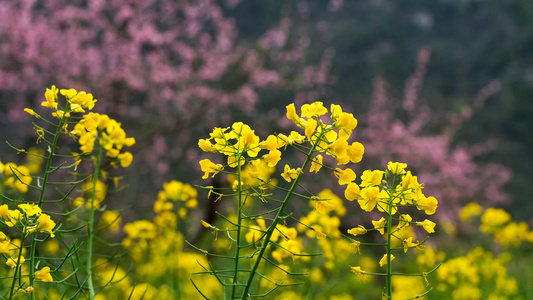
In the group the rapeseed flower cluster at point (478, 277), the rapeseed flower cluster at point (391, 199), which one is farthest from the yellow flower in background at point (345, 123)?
the rapeseed flower cluster at point (478, 277)

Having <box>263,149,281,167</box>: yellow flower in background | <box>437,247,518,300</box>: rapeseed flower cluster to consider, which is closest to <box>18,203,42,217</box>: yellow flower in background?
<box>263,149,281,167</box>: yellow flower in background

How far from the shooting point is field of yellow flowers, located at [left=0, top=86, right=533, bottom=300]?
4.07 ft

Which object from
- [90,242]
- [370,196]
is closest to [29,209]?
[90,242]

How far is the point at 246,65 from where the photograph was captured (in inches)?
343

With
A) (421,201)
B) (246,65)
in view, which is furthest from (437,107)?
(421,201)

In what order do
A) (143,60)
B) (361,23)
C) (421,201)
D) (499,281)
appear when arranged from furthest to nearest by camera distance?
1. (361,23)
2. (143,60)
3. (499,281)
4. (421,201)

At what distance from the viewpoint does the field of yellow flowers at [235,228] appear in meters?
1.24

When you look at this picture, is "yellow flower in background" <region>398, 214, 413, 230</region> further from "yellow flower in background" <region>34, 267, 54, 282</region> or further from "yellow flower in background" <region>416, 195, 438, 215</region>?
"yellow flower in background" <region>34, 267, 54, 282</region>

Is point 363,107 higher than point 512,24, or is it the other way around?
point 512,24

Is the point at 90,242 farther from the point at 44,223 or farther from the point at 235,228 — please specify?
the point at 235,228

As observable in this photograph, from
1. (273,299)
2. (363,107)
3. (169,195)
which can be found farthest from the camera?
(363,107)

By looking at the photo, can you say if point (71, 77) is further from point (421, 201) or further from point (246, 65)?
point (421, 201)

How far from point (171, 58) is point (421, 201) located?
8.01 meters

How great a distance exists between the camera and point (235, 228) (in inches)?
136
